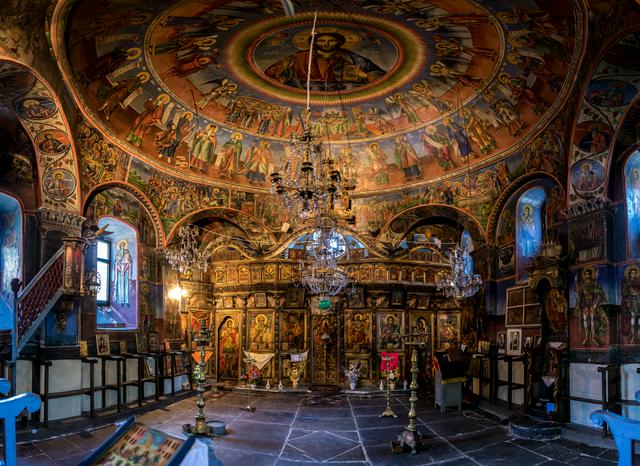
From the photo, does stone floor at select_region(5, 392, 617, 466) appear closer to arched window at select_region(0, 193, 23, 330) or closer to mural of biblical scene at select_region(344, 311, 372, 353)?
arched window at select_region(0, 193, 23, 330)

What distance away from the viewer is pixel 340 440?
10.4 meters

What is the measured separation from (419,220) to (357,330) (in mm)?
4544

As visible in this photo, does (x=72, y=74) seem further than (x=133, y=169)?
No

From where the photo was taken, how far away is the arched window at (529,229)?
44.5ft

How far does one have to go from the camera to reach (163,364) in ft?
49.8

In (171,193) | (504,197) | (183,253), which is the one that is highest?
(171,193)

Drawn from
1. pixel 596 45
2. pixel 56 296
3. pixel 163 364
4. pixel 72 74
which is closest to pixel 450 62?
pixel 596 45

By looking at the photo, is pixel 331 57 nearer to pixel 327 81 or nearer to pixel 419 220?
pixel 327 81

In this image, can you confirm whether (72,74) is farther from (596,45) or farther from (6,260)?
(596,45)

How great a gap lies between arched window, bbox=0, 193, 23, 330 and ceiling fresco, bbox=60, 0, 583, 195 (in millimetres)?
2904

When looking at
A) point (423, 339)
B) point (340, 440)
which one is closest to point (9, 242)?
point (340, 440)

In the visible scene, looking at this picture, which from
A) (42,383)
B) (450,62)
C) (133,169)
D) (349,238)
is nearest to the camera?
(42,383)

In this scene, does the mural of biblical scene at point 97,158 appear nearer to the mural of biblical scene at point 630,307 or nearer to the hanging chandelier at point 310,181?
the hanging chandelier at point 310,181

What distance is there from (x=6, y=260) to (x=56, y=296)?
5.29 ft
